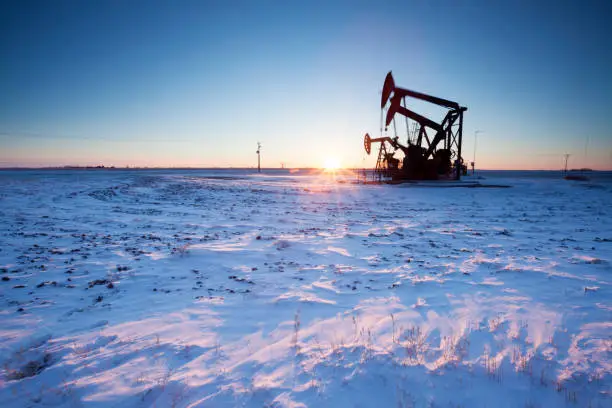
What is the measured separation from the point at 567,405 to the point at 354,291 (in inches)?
84.6

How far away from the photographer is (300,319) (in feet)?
9.73

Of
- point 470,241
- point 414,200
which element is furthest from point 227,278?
point 414,200

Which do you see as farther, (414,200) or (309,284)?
(414,200)

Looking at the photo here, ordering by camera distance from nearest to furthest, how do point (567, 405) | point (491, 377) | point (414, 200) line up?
point (567, 405), point (491, 377), point (414, 200)

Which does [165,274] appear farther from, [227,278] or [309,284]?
[309,284]

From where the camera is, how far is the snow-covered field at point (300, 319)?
78.7 inches

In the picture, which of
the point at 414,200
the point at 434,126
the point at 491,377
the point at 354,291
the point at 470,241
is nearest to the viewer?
the point at 491,377

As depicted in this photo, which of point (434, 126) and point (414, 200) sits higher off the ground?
point (434, 126)

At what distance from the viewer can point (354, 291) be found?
3656 millimetres

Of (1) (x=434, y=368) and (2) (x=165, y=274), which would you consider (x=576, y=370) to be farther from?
(2) (x=165, y=274)

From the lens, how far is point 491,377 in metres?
2.14

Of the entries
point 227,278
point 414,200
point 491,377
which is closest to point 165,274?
point 227,278

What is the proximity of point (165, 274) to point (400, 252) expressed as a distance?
420 centimetres

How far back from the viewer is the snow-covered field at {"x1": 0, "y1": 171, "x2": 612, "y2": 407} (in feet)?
6.56
